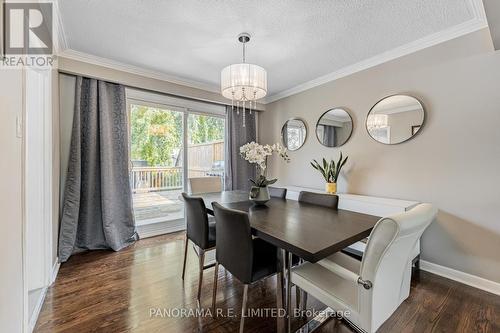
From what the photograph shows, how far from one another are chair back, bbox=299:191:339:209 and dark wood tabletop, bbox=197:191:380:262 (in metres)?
0.08

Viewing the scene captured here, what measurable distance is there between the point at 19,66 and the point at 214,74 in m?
2.23

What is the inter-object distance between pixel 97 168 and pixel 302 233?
9.14ft

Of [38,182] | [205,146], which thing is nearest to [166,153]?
[205,146]

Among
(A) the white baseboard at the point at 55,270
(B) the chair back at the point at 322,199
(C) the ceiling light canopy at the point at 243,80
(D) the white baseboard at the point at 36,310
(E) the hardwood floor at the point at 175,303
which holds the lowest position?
(E) the hardwood floor at the point at 175,303

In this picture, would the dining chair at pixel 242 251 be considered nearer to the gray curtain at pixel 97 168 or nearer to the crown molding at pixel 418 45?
the gray curtain at pixel 97 168

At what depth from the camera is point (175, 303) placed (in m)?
1.81

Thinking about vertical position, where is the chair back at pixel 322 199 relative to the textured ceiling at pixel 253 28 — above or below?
below

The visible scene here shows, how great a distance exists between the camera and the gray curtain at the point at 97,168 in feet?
8.64

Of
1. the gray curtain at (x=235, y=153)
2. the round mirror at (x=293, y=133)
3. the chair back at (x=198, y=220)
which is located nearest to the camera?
the chair back at (x=198, y=220)

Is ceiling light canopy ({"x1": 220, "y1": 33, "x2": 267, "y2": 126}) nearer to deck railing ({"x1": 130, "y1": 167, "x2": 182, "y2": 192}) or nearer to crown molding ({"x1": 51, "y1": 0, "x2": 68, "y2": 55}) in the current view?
crown molding ({"x1": 51, "y1": 0, "x2": 68, "y2": 55})

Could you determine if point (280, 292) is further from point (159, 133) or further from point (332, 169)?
point (159, 133)

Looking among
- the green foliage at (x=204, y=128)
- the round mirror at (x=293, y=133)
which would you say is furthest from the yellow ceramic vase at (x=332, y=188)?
the green foliage at (x=204, y=128)

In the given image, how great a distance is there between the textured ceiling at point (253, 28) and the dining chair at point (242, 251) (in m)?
1.72

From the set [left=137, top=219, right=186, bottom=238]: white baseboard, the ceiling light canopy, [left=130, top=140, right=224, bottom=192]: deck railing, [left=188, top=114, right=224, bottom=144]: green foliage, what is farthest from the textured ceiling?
[left=137, top=219, right=186, bottom=238]: white baseboard
